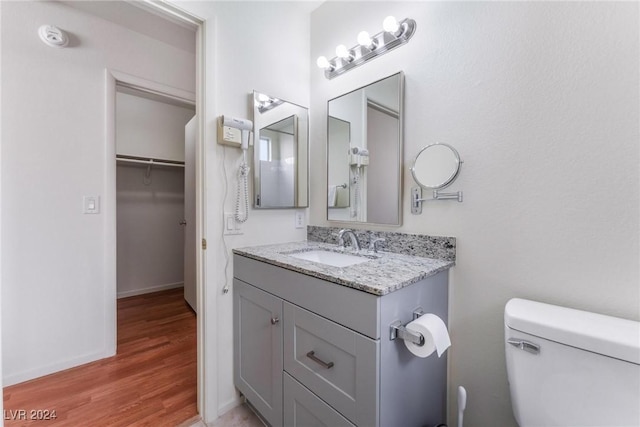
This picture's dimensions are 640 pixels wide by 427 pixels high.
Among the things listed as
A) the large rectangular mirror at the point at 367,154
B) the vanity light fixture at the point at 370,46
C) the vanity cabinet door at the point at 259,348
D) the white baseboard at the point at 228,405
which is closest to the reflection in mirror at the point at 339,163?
the large rectangular mirror at the point at 367,154

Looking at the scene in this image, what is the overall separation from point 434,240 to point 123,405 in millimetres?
1924

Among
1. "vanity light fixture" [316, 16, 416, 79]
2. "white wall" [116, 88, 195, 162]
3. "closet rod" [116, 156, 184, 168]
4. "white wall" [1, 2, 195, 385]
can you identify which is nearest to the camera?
"vanity light fixture" [316, 16, 416, 79]

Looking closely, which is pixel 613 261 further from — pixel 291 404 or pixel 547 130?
pixel 291 404

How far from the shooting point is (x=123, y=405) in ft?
4.76

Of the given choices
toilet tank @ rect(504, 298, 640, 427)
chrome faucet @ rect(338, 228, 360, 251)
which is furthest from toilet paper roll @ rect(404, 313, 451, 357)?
chrome faucet @ rect(338, 228, 360, 251)

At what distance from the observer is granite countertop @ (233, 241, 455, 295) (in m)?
0.84

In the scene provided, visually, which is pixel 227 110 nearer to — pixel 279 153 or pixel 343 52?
pixel 279 153

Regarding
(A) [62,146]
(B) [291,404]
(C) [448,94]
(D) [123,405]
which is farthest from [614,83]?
(A) [62,146]

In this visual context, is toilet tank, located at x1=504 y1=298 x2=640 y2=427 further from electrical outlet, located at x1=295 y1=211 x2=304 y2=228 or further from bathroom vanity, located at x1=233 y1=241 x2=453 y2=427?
electrical outlet, located at x1=295 y1=211 x2=304 y2=228

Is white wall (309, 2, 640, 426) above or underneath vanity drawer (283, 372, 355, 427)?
above

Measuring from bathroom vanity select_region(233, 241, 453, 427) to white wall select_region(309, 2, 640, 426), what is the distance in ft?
0.59

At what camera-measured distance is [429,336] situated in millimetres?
782

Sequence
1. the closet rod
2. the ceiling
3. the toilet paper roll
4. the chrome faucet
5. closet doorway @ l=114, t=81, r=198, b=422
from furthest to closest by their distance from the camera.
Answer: the closet rod < closet doorway @ l=114, t=81, r=198, b=422 < the ceiling < the chrome faucet < the toilet paper roll

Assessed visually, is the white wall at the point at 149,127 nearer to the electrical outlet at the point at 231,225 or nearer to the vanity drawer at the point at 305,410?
the electrical outlet at the point at 231,225
